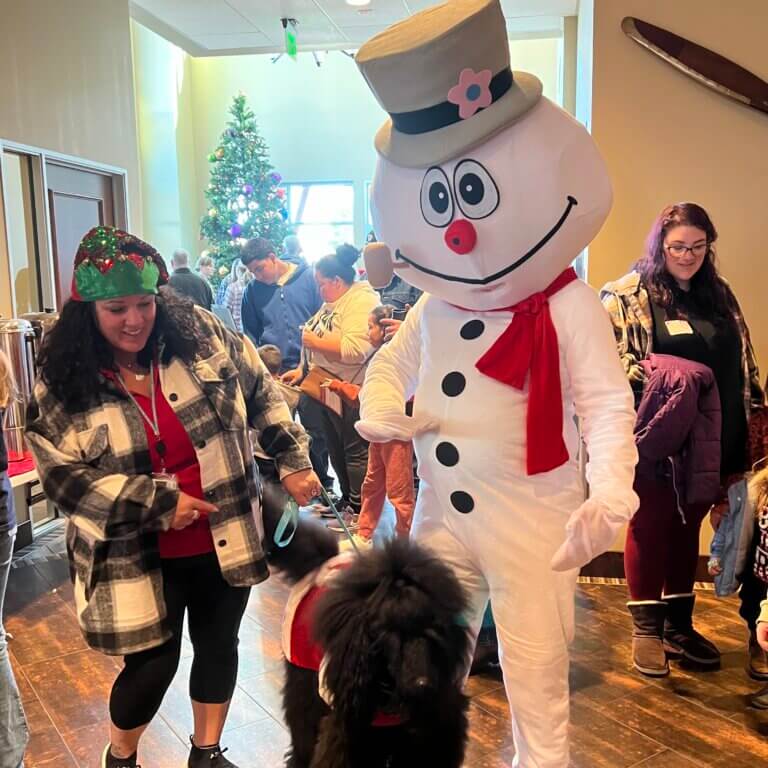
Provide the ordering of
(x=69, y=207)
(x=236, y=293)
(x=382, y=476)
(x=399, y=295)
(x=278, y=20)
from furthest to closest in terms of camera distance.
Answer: (x=236, y=293), (x=278, y=20), (x=69, y=207), (x=399, y=295), (x=382, y=476)

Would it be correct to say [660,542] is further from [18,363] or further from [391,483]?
[18,363]

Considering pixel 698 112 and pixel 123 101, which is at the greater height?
pixel 123 101

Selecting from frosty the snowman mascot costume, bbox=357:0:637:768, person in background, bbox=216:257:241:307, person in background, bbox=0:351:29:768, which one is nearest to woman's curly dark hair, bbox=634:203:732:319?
frosty the snowman mascot costume, bbox=357:0:637:768

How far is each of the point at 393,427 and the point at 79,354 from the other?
0.64m

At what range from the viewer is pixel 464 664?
124 centimetres

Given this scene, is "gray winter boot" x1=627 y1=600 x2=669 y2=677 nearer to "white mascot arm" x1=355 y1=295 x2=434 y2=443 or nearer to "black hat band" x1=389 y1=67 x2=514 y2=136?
"white mascot arm" x1=355 y1=295 x2=434 y2=443

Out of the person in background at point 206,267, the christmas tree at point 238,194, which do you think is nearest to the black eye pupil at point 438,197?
the person in background at point 206,267

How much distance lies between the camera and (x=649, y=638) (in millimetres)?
2330

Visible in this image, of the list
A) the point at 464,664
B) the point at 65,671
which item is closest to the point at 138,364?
the point at 464,664

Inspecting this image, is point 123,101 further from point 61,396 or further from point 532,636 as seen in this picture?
point 532,636

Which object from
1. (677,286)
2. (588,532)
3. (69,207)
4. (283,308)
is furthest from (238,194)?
(588,532)

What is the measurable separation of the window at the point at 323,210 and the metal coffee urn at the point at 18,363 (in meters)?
6.36

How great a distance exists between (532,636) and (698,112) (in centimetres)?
224

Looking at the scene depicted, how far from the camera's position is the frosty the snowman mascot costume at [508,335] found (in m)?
1.29
